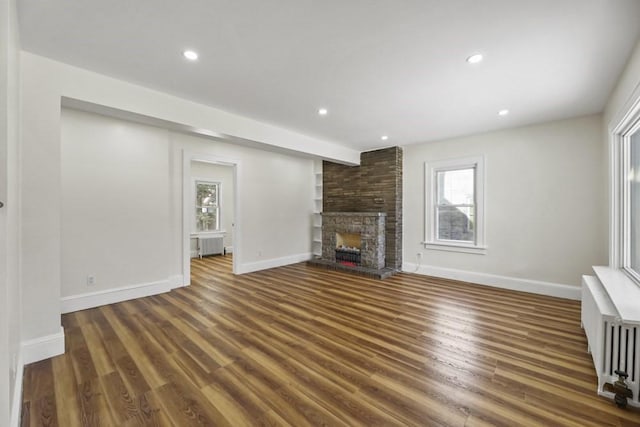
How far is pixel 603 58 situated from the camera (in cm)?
226

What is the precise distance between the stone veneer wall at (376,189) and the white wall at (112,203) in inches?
138

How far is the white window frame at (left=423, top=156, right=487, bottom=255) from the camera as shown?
448 cm

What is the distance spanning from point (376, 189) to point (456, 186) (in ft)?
4.88

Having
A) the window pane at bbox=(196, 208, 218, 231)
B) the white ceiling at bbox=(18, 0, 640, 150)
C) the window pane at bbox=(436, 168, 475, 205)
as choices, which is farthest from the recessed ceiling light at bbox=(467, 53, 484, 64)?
the window pane at bbox=(196, 208, 218, 231)

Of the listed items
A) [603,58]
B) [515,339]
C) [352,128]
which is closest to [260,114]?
[352,128]

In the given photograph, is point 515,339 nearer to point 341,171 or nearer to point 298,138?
point 298,138

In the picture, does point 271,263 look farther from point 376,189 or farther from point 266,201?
point 376,189

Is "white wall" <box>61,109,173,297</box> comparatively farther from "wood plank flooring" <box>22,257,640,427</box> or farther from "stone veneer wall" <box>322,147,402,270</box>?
"stone veneer wall" <box>322,147,402,270</box>

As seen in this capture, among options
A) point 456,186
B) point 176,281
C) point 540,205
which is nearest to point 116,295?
point 176,281

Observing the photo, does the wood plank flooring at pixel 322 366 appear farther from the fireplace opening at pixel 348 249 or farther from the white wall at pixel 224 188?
the white wall at pixel 224 188

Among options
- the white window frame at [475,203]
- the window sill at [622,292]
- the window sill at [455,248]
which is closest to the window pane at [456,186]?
the white window frame at [475,203]

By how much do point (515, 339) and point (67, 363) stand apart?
13.0 feet

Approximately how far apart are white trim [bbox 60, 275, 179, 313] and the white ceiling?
2687mm

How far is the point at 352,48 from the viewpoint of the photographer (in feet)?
7.00
